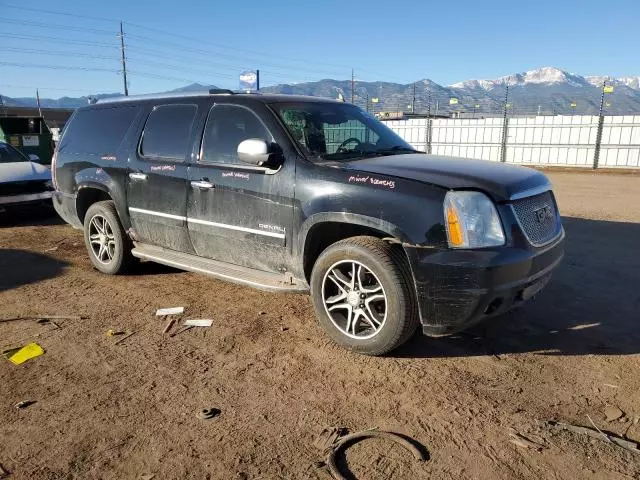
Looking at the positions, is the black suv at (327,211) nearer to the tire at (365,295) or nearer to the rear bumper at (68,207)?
the tire at (365,295)

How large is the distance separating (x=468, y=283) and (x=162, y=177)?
3.09m

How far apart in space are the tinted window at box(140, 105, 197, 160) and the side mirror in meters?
1.01

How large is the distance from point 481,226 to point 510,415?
1164mm

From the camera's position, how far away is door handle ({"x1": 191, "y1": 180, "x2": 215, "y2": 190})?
4.42 metres

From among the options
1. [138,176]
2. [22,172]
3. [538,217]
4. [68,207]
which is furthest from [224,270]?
[22,172]

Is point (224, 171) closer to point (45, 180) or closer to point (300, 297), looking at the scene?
point (300, 297)

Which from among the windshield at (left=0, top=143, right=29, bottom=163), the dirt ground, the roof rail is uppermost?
the roof rail

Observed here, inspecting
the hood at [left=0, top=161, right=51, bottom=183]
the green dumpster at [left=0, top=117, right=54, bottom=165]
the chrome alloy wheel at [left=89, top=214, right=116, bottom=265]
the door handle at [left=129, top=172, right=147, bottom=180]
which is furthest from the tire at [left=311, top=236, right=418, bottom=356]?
the green dumpster at [left=0, top=117, right=54, bottom=165]

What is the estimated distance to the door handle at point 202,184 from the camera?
442 cm

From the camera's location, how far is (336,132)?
453cm

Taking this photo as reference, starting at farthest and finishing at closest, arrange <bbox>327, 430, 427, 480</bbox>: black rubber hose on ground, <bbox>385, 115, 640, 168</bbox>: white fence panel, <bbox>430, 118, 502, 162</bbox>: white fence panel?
<bbox>430, 118, 502, 162</bbox>: white fence panel
<bbox>385, 115, 640, 168</bbox>: white fence panel
<bbox>327, 430, 427, 480</bbox>: black rubber hose on ground

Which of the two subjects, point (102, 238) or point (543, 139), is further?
point (543, 139)

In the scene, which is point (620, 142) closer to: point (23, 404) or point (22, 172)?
point (22, 172)

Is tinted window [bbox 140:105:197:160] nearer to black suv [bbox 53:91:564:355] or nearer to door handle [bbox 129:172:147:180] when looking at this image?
black suv [bbox 53:91:564:355]
